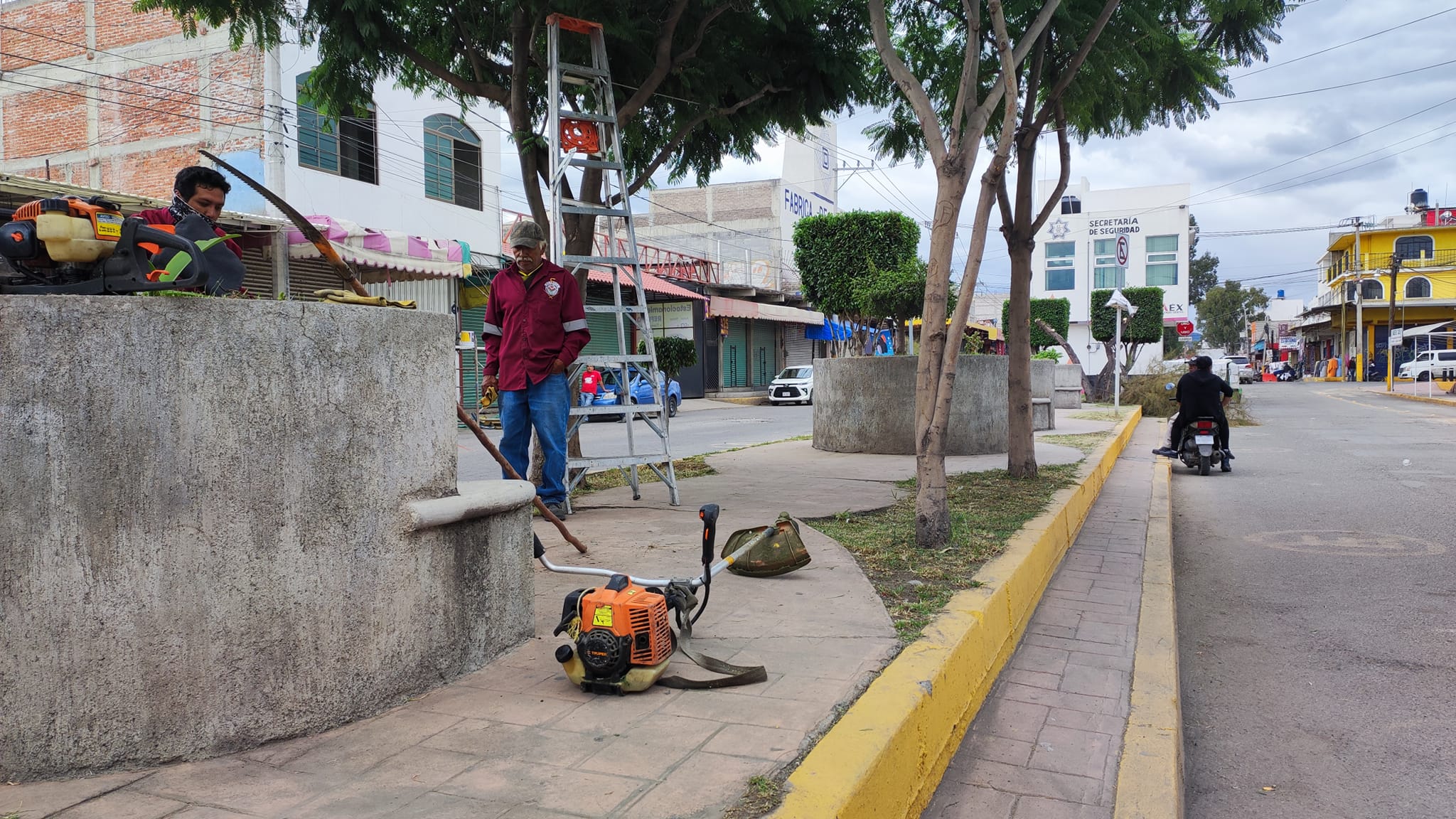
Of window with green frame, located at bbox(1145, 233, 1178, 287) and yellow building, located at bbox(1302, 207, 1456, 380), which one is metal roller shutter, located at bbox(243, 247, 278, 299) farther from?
yellow building, located at bbox(1302, 207, 1456, 380)

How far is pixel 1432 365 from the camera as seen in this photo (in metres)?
43.0

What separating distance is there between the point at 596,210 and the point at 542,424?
1791 mm

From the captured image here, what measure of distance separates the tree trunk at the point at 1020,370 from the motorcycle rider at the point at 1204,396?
4008 millimetres

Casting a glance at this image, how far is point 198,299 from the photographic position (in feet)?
7.86

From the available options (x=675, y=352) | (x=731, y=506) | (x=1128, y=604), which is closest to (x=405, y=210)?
(x=675, y=352)

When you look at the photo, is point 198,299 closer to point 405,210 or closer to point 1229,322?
point 405,210

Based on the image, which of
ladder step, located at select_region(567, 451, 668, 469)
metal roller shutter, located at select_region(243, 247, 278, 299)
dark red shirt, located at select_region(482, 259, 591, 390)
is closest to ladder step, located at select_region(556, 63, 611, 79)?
dark red shirt, located at select_region(482, 259, 591, 390)

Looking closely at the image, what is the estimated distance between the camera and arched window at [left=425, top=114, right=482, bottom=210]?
19.4 meters

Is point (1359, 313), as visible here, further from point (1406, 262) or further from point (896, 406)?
point (896, 406)

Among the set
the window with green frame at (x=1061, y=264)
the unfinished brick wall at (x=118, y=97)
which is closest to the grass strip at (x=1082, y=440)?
the unfinished brick wall at (x=118, y=97)

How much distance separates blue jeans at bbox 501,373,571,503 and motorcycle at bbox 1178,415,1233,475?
8.56 metres

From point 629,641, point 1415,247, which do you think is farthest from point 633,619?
point 1415,247

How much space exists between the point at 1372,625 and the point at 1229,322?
7802 cm

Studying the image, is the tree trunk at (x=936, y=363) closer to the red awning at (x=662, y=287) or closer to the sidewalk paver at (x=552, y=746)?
the sidewalk paver at (x=552, y=746)
